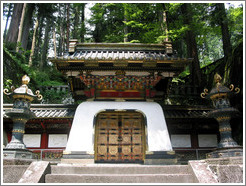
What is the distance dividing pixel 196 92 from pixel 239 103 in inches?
169

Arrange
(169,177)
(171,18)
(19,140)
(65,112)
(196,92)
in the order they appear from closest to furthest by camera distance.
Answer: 1. (169,177)
2. (19,140)
3. (65,112)
4. (196,92)
5. (171,18)

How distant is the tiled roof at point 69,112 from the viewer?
7.67m

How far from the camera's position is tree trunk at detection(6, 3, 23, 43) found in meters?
14.9

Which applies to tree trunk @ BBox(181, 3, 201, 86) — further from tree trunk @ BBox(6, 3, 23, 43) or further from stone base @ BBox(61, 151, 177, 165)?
tree trunk @ BBox(6, 3, 23, 43)

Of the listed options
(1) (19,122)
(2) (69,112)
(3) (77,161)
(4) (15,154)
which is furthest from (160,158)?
(1) (19,122)

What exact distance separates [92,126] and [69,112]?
1432mm

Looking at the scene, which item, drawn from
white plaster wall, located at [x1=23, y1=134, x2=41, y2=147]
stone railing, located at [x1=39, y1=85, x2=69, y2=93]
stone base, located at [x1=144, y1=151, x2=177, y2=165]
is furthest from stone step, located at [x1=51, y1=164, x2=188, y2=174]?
stone railing, located at [x1=39, y1=85, x2=69, y2=93]

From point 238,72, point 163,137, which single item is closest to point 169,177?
point 163,137

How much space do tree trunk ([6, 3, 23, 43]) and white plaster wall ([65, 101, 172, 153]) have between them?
10.4 meters

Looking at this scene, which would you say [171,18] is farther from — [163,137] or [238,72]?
[163,137]

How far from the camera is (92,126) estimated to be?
23.1ft

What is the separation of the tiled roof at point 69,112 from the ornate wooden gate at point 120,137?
1.05 meters

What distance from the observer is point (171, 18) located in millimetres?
14609

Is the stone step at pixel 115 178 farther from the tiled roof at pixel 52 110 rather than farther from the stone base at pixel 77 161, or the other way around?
the tiled roof at pixel 52 110
